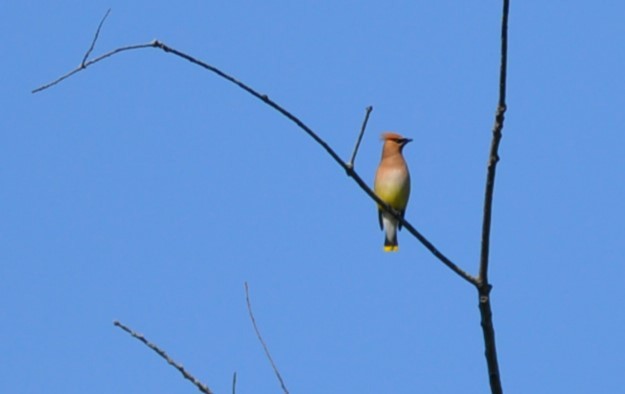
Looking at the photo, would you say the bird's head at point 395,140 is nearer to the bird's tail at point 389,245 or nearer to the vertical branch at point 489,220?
the bird's tail at point 389,245

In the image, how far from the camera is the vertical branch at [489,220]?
2.48 meters

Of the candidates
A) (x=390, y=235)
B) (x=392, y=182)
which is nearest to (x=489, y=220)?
(x=392, y=182)

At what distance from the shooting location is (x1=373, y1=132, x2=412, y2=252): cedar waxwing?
31.3 feet

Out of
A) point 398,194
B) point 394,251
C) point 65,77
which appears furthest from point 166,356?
point 394,251

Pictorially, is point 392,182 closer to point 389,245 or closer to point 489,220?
point 389,245

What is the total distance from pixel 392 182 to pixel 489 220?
7003mm

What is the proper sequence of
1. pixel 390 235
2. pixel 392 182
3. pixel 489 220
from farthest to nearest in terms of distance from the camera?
pixel 390 235 < pixel 392 182 < pixel 489 220

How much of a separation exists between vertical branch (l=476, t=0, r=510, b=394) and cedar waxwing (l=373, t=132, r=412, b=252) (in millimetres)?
6634

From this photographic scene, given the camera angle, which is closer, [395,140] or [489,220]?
[489,220]

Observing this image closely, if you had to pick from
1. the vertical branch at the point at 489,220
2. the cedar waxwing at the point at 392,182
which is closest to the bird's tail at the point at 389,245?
the cedar waxwing at the point at 392,182

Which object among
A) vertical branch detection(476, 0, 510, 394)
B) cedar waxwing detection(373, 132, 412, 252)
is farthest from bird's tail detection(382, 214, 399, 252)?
vertical branch detection(476, 0, 510, 394)

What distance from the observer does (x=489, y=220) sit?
8.45 ft

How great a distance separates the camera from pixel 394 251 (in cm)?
1030

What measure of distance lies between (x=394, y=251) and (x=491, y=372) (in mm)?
7887
